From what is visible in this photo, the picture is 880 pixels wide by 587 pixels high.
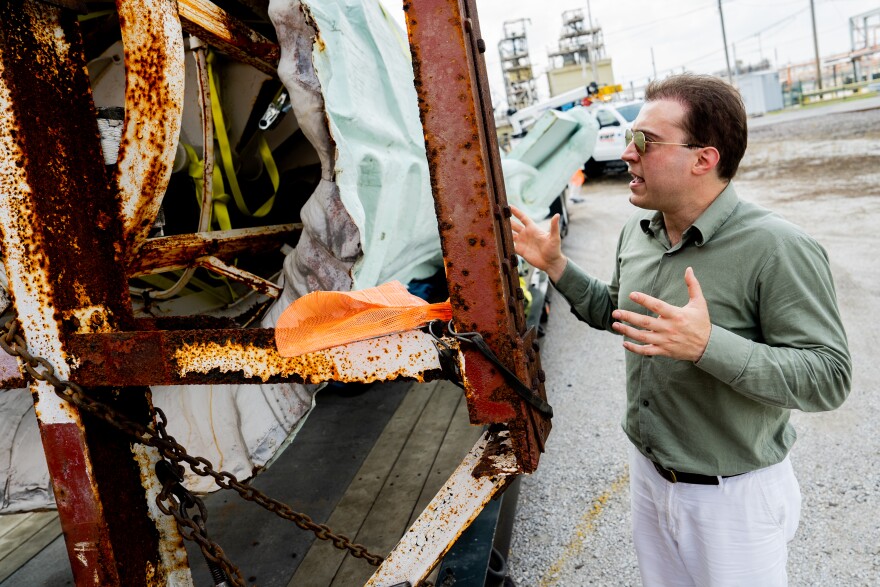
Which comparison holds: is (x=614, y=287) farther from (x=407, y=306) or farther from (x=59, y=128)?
(x=59, y=128)

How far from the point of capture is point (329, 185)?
2244mm

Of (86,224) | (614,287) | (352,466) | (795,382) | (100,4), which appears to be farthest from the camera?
(352,466)

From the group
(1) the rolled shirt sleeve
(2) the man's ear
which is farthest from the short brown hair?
(1) the rolled shirt sleeve

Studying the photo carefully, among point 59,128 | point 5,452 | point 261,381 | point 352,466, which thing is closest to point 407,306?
point 261,381

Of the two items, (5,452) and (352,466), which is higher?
(5,452)

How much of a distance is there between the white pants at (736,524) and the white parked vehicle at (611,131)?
49.4 feet

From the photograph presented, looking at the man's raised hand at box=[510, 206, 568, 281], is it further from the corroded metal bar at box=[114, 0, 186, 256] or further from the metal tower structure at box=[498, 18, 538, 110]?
the metal tower structure at box=[498, 18, 538, 110]

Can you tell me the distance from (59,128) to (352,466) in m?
2.69

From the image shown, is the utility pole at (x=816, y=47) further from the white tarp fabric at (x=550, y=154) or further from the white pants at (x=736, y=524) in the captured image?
the white pants at (x=736, y=524)

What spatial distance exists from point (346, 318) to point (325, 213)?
67 centimetres

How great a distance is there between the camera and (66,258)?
1.78m

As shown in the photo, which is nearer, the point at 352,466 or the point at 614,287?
the point at 614,287

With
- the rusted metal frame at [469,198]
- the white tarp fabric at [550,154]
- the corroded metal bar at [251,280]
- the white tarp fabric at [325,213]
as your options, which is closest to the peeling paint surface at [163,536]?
the white tarp fabric at [325,213]

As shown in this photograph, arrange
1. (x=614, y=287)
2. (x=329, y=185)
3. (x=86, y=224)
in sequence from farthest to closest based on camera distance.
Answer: (x=614, y=287), (x=329, y=185), (x=86, y=224)
